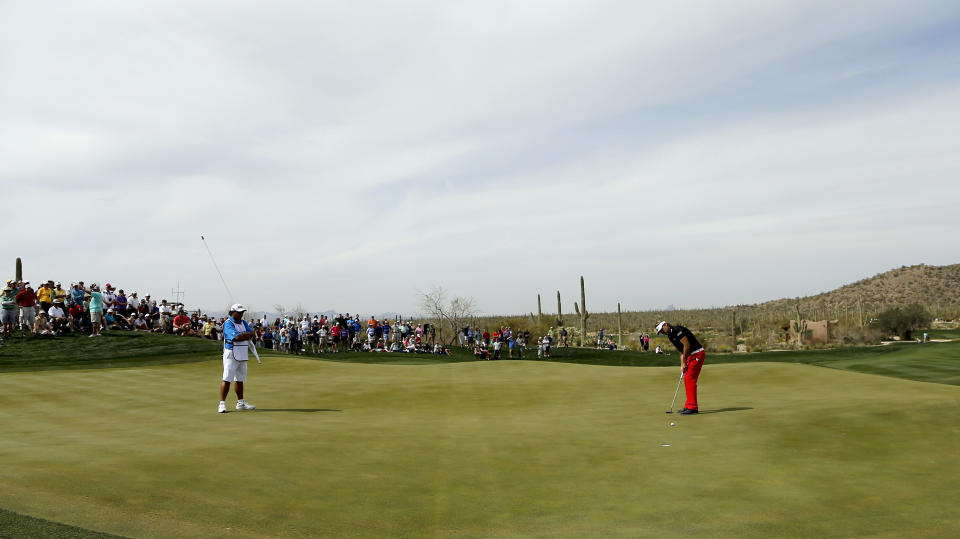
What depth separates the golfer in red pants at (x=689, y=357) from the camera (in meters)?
14.6

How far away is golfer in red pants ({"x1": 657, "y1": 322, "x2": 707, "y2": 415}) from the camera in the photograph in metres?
14.6

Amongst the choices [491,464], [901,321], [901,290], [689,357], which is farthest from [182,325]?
[901,290]

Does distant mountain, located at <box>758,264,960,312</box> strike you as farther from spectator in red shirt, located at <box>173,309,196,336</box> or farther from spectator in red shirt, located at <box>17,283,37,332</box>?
spectator in red shirt, located at <box>17,283,37,332</box>

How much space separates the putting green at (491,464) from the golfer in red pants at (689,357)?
0.74 m

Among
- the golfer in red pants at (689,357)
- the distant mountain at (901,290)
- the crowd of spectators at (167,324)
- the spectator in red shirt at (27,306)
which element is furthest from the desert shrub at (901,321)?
the spectator in red shirt at (27,306)

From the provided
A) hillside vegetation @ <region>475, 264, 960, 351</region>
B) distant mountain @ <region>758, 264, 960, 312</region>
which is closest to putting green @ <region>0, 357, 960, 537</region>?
hillside vegetation @ <region>475, 264, 960, 351</region>

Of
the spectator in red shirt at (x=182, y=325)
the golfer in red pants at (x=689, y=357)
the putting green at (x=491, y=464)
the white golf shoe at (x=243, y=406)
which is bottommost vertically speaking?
the putting green at (x=491, y=464)

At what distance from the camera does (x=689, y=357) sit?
1501 cm

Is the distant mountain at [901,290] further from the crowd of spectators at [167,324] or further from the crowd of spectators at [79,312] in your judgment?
the crowd of spectators at [79,312]

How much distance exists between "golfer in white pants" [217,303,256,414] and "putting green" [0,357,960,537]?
2.03 ft

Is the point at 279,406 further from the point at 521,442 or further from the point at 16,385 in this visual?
the point at 16,385

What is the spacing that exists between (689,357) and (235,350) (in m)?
10.5

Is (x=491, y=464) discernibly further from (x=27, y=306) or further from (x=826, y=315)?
(x=826, y=315)

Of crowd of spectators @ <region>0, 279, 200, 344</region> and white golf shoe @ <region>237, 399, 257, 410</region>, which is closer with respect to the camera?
white golf shoe @ <region>237, 399, 257, 410</region>
